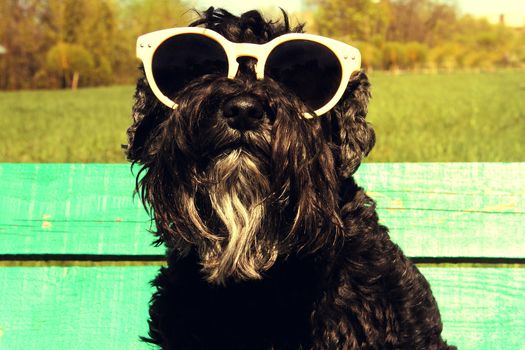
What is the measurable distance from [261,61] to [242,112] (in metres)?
0.26

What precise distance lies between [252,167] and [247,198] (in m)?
0.13

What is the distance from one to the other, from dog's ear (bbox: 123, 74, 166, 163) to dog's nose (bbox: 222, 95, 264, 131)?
0.42 m

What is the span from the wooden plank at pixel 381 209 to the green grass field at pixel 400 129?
2.91 meters

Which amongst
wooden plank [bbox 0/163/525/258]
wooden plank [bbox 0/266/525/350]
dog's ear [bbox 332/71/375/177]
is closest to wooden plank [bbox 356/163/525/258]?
wooden plank [bbox 0/163/525/258]

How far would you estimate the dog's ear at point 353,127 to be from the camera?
238cm

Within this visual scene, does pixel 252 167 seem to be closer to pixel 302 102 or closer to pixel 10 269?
pixel 302 102

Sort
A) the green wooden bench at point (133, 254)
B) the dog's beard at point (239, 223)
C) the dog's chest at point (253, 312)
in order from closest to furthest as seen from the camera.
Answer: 1. the dog's beard at point (239, 223)
2. the dog's chest at point (253, 312)
3. the green wooden bench at point (133, 254)

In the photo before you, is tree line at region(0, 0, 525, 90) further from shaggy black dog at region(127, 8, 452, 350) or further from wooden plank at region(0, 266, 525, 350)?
shaggy black dog at region(127, 8, 452, 350)

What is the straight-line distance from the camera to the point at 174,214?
2211 mm

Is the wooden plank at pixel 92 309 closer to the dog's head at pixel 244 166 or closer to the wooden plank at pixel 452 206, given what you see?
the wooden plank at pixel 452 206

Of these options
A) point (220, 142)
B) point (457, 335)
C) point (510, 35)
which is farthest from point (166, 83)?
point (510, 35)

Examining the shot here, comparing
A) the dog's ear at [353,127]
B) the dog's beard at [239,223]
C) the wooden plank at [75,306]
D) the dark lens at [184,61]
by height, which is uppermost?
the dark lens at [184,61]

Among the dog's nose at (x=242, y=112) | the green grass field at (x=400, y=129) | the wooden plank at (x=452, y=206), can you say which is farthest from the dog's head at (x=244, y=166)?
the green grass field at (x=400, y=129)

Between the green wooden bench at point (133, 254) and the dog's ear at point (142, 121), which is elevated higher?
the dog's ear at point (142, 121)
